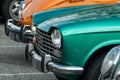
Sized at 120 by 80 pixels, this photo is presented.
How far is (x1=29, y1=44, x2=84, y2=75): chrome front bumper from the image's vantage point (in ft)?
16.6

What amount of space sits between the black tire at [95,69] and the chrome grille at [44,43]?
50cm

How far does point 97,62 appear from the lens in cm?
511

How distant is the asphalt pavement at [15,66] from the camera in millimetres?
7133

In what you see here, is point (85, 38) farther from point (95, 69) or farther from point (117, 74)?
point (117, 74)

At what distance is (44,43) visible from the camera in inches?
222

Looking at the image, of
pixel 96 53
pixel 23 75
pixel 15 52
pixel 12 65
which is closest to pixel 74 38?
pixel 96 53

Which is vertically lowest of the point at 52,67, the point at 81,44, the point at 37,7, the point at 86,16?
the point at 52,67

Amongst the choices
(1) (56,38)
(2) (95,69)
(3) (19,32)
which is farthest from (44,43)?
(3) (19,32)

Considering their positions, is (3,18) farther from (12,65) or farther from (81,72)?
(81,72)

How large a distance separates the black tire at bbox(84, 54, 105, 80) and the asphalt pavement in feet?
6.54

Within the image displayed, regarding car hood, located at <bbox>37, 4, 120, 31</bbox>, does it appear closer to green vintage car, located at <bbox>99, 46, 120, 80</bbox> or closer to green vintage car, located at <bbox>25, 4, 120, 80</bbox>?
green vintage car, located at <bbox>25, 4, 120, 80</bbox>

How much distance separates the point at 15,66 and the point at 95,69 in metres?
2.98

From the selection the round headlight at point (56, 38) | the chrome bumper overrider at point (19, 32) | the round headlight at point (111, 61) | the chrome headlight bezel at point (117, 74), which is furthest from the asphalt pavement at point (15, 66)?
the chrome headlight bezel at point (117, 74)

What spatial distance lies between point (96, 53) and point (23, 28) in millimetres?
2584
